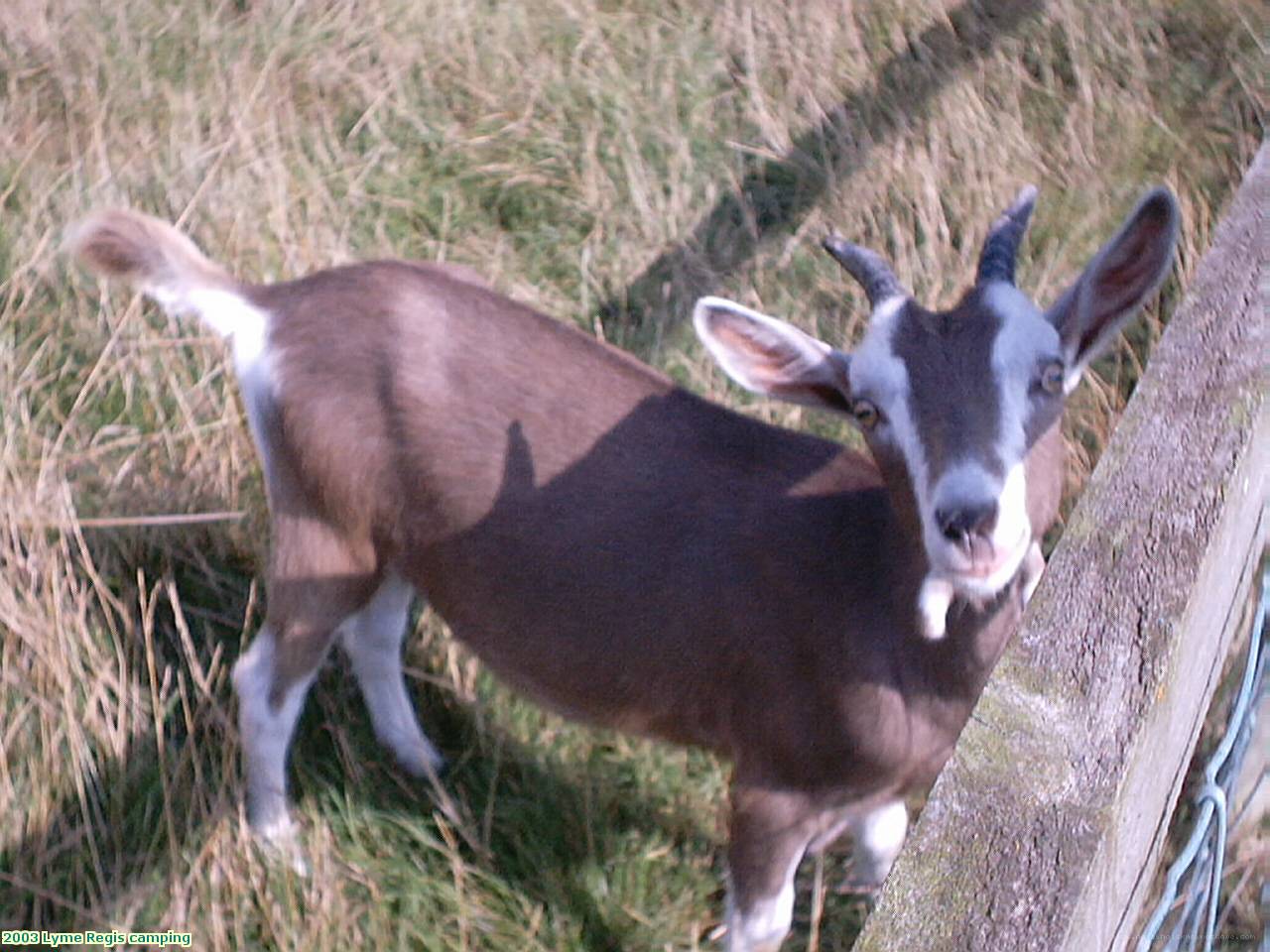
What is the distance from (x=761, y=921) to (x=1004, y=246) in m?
1.52

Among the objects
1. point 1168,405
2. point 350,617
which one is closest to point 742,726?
point 350,617

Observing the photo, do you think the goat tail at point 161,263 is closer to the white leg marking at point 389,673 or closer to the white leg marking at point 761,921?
the white leg marking at point 389,673

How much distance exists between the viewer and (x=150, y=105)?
196 inches

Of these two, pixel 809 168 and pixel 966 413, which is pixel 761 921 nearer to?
pixel 966 413

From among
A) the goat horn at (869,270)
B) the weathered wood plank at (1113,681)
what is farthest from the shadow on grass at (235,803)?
the weathered wood plank at (1113,681)

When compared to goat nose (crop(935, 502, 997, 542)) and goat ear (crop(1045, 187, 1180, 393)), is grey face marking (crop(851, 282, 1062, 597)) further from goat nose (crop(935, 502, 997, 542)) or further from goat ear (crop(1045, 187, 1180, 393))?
goat ear (crop(1045, 187, 1180, 393))

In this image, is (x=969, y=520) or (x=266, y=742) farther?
(x=266, y=742)

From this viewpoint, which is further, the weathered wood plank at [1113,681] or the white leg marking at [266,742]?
the white leg marking at [266,742]

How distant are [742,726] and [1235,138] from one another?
9.06ft

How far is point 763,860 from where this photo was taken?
122 inches

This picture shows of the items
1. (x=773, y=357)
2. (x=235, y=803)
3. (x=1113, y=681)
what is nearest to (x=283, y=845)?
(x=235, y=803)

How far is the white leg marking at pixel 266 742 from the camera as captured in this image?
3557 millimetres

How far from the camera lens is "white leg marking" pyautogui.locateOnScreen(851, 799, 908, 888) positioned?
3.38 m

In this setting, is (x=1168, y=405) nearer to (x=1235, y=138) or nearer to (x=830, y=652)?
(x=830, y=652)
